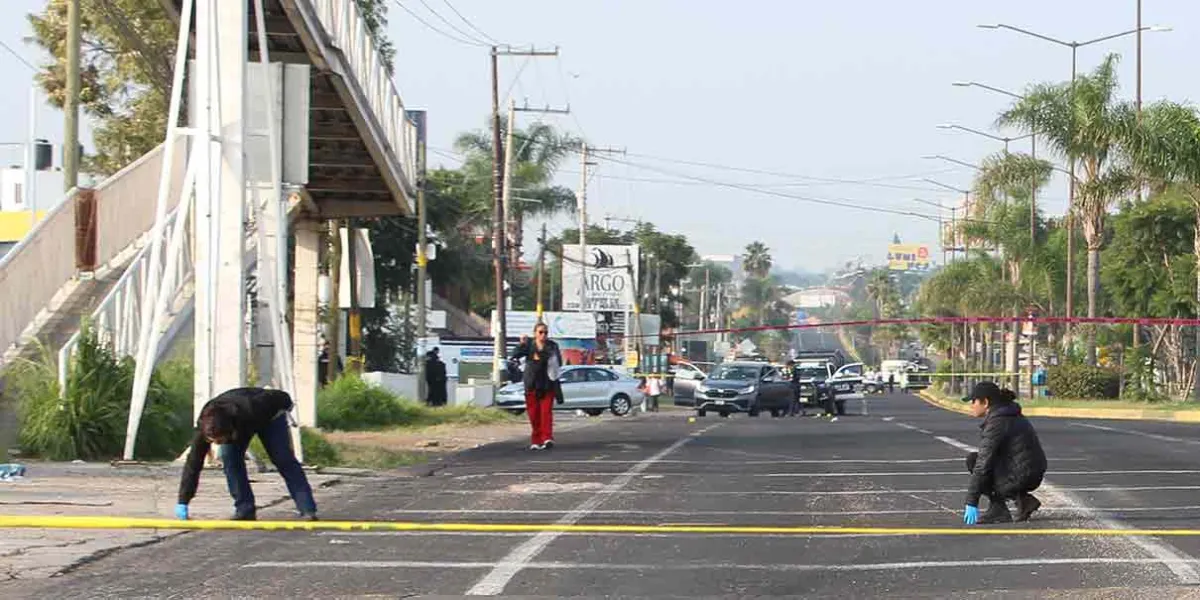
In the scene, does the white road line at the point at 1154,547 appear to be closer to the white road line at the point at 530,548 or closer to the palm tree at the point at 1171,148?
the white road line at the point at 530,548

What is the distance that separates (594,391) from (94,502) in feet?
111

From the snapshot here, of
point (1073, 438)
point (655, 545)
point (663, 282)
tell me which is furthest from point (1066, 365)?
point (663, 282)

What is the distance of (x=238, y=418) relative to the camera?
503 inches

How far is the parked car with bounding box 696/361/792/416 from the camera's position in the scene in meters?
46.8

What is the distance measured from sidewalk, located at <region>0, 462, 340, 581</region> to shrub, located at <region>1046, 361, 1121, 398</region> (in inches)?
1591

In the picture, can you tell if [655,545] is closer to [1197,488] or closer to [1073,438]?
[1197,488]

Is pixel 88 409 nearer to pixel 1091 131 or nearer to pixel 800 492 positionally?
pixel 800 492

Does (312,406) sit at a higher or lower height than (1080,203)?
lower

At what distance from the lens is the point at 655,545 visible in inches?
458

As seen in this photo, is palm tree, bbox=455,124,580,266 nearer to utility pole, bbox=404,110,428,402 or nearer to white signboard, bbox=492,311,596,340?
white signboard, bbox=492,311,596,340

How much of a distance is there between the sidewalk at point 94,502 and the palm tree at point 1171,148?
34.6m

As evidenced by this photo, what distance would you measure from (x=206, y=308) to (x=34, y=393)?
254 centimetres

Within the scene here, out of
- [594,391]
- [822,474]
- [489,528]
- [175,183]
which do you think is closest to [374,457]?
[822,474]

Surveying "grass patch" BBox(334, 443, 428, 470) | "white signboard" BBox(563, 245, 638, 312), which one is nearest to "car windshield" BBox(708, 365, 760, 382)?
"grass patch" BBox(334, 443, 428, 470)
